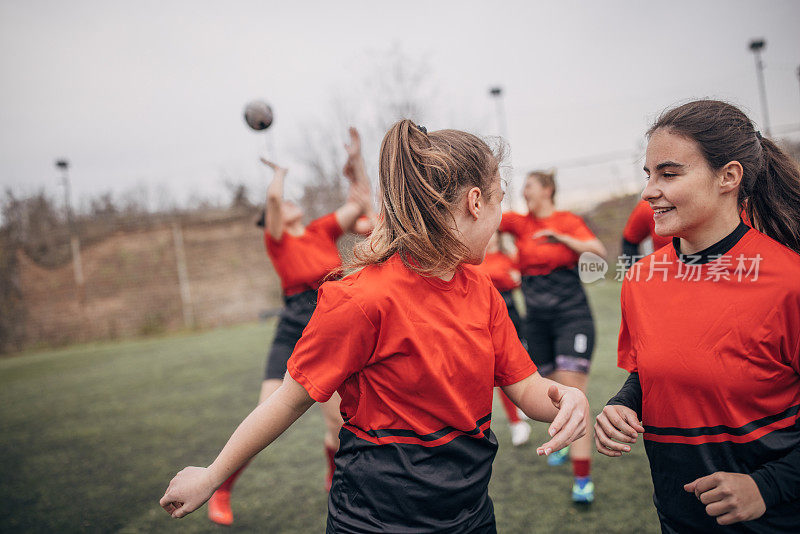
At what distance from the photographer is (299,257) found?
13.0ft

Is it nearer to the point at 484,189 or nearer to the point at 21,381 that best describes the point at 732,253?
the point at 484,189

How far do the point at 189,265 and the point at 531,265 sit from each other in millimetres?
14579

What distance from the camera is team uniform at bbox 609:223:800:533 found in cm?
141

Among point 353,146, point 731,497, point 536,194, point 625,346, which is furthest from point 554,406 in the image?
point 536,194

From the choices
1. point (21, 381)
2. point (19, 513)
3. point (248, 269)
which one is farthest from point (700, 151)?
point (248, 269)

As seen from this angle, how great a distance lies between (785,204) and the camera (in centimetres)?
163

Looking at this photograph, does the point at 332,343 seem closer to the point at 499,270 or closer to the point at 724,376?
the point at 724,376

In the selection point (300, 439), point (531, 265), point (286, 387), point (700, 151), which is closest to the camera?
point (286, 387)

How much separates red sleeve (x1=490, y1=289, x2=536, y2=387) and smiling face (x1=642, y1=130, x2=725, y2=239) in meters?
0.54

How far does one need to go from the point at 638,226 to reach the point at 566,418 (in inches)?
78.4

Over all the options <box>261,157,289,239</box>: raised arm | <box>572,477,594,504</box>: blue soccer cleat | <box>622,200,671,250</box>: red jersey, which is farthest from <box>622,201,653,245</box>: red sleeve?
<box>261,157,289,239</box>: raised arm

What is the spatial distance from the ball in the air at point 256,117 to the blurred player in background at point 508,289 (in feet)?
6.40

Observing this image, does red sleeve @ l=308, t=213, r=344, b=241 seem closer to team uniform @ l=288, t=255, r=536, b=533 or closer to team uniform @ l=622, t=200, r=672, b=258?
team uniform @ l=622, t=200, r=672, b=258

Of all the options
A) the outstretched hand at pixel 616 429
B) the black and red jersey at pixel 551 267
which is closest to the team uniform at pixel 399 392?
the outstretched hand at pixel 616 429
